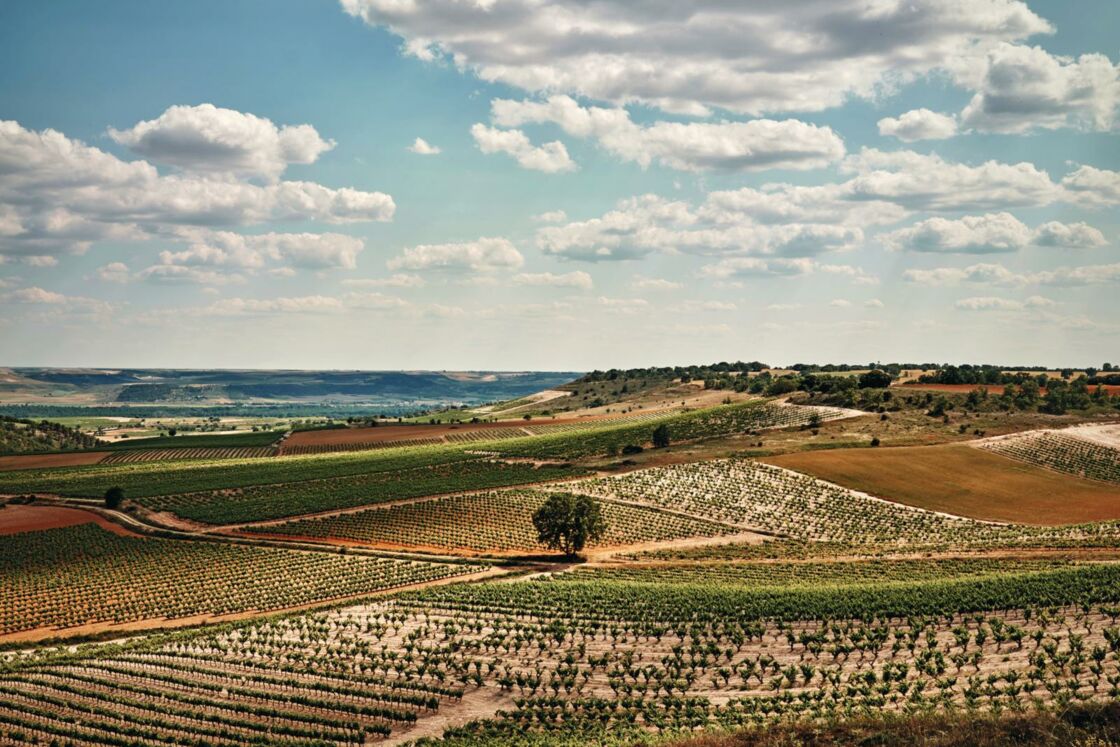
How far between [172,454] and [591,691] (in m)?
175

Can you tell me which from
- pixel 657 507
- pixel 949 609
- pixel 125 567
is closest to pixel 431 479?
pixel 657 507

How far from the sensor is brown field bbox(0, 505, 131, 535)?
110887 millimetres

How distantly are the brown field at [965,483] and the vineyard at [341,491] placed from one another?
39377 millimetres

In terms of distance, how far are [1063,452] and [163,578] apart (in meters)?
120

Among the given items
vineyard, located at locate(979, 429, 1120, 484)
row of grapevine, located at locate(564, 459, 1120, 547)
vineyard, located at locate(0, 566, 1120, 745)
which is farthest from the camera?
vineyard, located at locate(979, 429, 1120, 484)

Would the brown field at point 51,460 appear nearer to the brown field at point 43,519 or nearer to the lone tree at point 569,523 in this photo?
the brown field at point 43,519

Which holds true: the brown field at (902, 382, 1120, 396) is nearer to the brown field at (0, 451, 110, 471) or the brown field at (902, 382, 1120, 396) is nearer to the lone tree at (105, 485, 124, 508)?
the lone tree at (105, 485, 124, 508)

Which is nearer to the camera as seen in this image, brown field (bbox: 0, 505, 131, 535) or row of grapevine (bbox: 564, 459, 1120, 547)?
row of grapevine (bbox: 564, 459, 1120, 547)

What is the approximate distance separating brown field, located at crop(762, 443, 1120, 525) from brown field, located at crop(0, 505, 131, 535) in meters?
93.5

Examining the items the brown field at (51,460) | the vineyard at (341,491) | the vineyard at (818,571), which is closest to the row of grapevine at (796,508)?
the vineyard at (818,571)

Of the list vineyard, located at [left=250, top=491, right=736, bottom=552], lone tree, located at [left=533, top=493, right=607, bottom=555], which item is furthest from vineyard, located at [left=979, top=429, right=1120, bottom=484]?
lone tree, located at [left=533, top=493, right=607, bottom=555]

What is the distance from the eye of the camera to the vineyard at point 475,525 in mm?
98500

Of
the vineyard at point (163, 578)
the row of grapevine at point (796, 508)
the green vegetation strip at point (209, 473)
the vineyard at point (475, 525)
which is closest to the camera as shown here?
the vineyard at point (163, 578)

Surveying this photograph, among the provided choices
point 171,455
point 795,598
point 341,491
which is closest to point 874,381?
point 341,491
